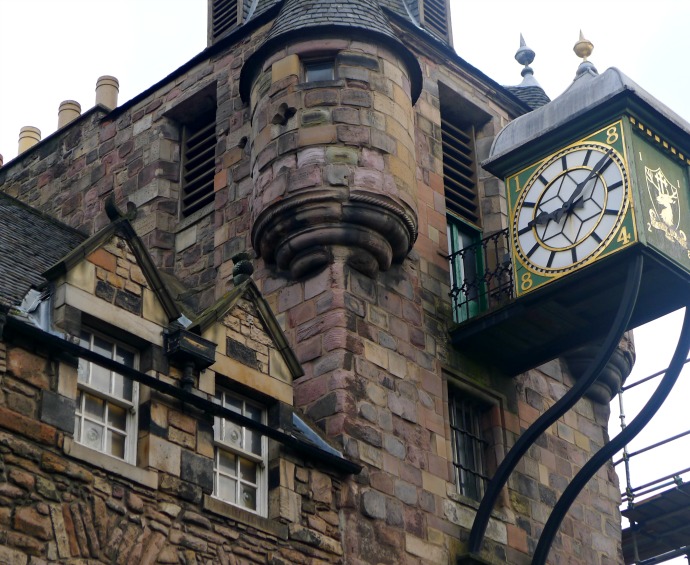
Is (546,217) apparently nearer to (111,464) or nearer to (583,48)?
(583,48)

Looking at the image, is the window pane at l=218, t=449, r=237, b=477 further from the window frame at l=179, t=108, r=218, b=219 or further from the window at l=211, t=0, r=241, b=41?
the window at l=211, t=0, r=241, b=41

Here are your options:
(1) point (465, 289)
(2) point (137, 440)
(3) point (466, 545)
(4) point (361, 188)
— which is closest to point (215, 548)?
(2) point (137, 440)

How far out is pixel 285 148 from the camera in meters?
19.2

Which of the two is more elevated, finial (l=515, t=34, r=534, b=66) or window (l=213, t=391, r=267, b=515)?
finial (l=515, t=34, r=534, b=66)

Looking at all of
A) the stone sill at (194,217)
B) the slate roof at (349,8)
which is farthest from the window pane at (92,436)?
the slate roof at (349,8)

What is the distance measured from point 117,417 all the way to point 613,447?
603 centimetres

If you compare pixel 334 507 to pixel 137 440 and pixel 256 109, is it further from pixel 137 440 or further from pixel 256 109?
pixel 256 109

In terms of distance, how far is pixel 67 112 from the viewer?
82.5 feet

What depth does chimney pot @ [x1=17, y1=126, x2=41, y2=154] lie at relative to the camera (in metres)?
25.7

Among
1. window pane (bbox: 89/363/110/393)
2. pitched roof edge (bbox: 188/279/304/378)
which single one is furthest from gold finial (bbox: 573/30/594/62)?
window pane (bbox: 89/363/110/393)

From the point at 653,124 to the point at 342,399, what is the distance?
4850 mm

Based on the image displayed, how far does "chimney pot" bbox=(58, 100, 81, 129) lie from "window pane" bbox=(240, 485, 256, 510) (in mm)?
10796

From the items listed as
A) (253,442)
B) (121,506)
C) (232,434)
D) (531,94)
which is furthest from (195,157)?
(121,506)

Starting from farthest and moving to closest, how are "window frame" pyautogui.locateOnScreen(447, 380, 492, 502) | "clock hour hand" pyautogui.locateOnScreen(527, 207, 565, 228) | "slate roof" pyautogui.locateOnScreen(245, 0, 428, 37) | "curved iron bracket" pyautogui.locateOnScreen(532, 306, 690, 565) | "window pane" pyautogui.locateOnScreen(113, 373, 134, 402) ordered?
"slate roof" pyautogui.locateOnScreen(245, 0, 428, 37)
"window frame" pyautogui.locateOnScreen(447, 380, 492, 502)
"clock hour hand" pyautogui.locateOnScreen(527, 207, 565, 228)
"curved iron bracket" pyautogui.locateOnScreen(532, 306, 690, 565)
"window pane" pyautogui.locateOnScreen(113, 373, 134, 402)
